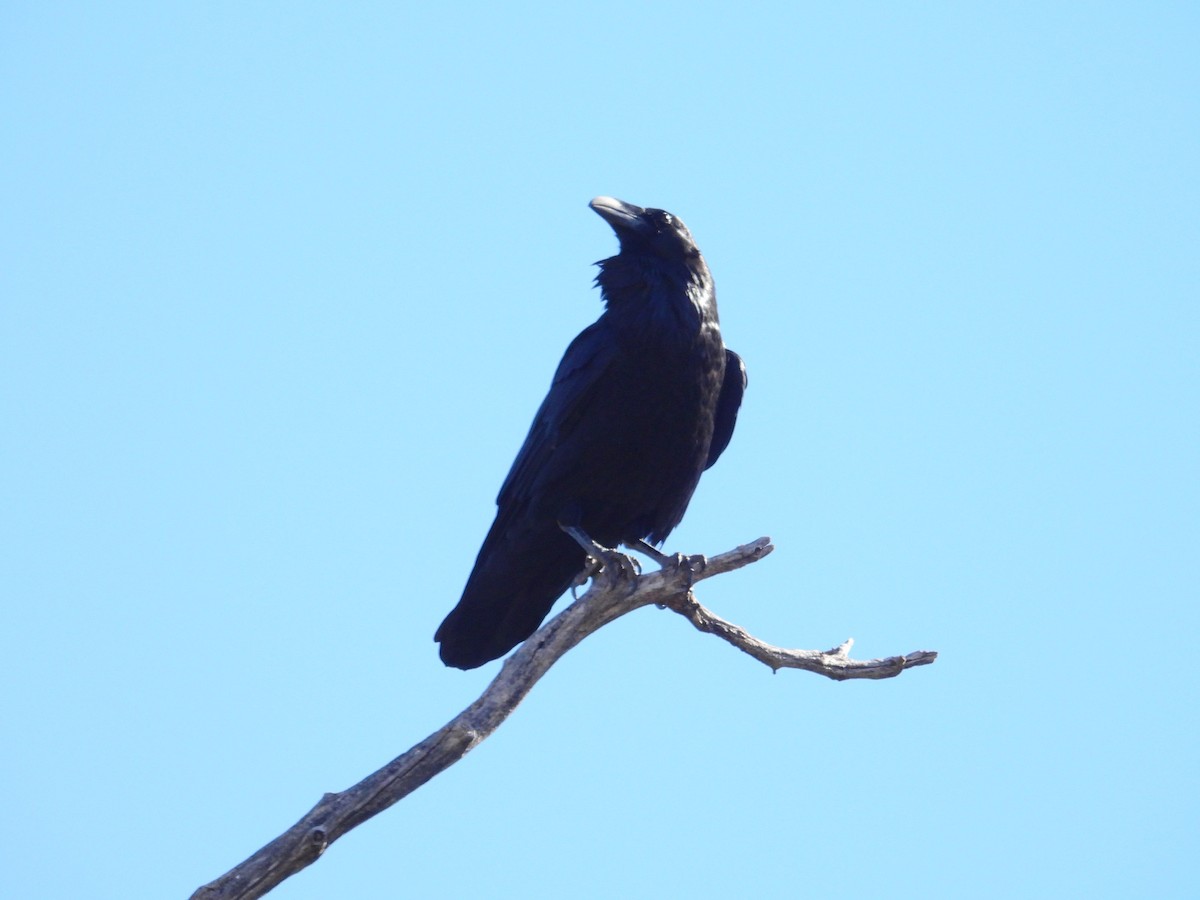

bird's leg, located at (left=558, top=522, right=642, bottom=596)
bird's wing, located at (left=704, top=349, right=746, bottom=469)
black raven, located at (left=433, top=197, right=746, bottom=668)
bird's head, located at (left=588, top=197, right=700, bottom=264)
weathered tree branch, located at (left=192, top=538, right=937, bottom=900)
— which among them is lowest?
weathered tree branch, located at (left=192, top=538, right=937, bottom=900)

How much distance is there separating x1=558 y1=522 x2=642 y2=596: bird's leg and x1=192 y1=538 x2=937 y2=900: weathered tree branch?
0.05m

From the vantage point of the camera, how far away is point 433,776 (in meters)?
5.75

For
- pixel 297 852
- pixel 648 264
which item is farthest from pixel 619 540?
pixel 297 852

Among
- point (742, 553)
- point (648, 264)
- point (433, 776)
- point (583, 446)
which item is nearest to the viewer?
point (433, 776)

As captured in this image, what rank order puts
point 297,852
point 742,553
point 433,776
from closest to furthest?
point 297,852, point 433,776, point 742,553

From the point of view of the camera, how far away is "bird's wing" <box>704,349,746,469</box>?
846cm

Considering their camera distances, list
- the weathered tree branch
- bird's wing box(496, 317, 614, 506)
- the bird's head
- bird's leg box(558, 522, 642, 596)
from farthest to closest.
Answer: the bird's head, bird's wing box(496, 317, 614, 506), bird's leg box(558, 522, 642, 596), the weathered tree branch

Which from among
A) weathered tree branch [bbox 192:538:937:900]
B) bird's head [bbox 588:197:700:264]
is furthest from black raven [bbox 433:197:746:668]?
weathered tree branch [bbox 192:538:937:900]

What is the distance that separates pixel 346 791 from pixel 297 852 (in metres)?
0.31

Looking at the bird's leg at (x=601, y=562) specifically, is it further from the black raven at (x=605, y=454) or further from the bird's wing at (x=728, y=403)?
the bird's wing at (x=728, y=403)

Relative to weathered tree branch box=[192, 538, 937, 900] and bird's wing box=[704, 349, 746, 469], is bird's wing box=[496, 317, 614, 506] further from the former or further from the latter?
weathered tree branch box=[192, 538, 937, 900]

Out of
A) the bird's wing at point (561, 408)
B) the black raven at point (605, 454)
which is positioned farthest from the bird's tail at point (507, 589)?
the bird's wing at point (561, 408)

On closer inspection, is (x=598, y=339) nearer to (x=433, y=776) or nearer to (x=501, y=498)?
(x=501, y=498)

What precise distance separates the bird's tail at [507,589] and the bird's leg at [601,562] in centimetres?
9
